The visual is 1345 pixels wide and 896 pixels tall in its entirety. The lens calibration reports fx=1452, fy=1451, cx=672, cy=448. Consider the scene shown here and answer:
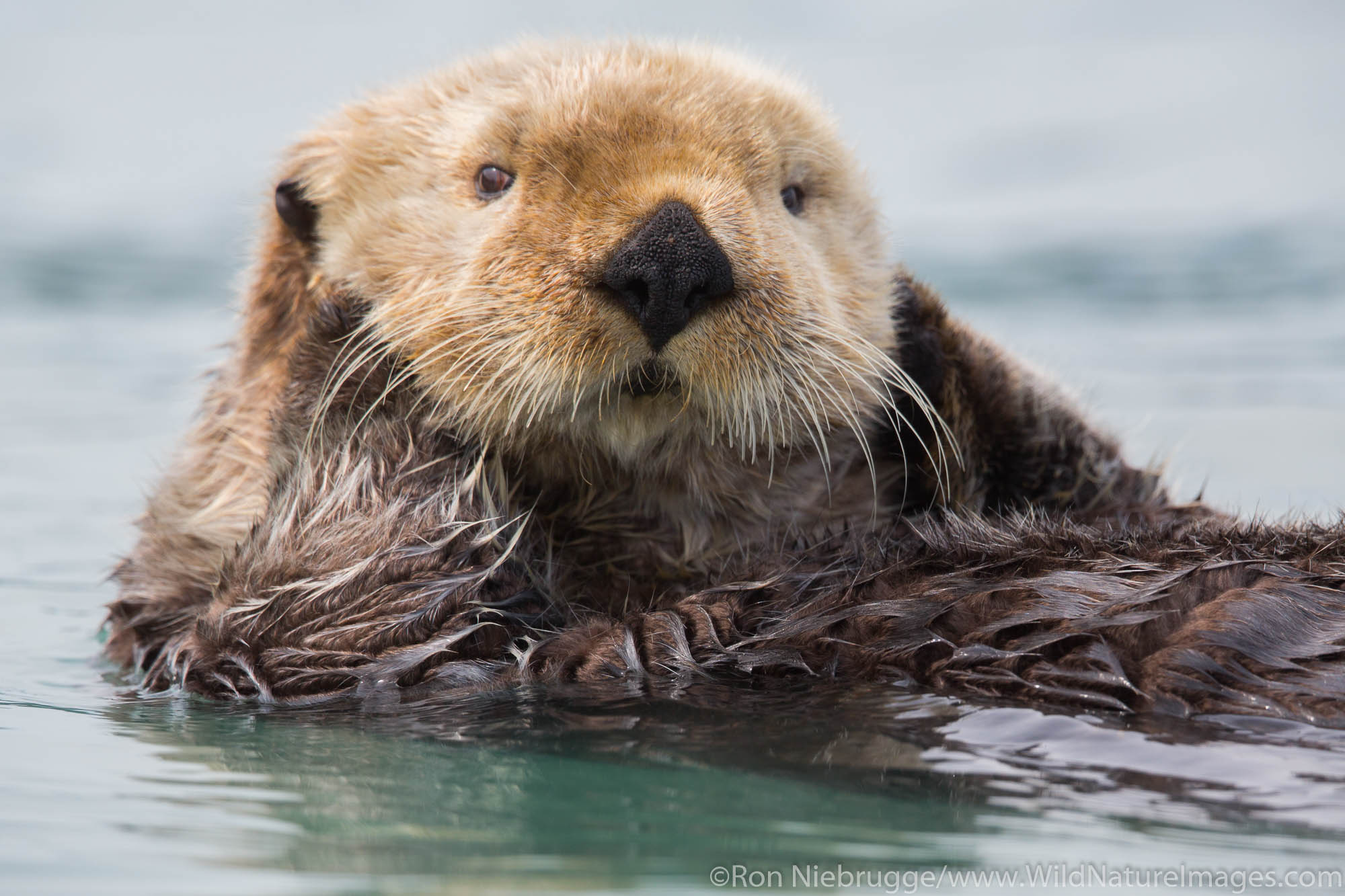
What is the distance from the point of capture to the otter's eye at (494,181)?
2.88 metres

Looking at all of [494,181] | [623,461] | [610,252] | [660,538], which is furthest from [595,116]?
[660,538]

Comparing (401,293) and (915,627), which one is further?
(401,293)

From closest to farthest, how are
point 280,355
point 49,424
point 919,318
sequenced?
1. point 280,355
2. point 919,318
3. point 49,424

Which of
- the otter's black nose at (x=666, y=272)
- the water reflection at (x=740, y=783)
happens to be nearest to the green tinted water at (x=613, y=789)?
the water reflection at (x=740, y=783)

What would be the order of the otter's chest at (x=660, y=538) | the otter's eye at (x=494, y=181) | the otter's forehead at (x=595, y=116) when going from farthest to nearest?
the otter's chest at (x=660, y=538)
the otter's eye at (x=494, y=181)
the otter's forehead at (x=595, y=116)

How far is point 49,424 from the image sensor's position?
6.85 meters

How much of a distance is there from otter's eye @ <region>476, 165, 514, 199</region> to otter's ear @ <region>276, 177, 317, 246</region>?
0.48m

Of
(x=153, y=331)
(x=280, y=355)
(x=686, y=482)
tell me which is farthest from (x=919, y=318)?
(x=153, y=331)

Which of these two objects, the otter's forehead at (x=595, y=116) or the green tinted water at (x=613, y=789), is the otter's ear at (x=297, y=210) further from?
the green tinted water at (x=613, y=789)

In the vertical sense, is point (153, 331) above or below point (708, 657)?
above

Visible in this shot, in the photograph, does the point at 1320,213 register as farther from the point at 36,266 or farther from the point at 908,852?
the point at 908,852

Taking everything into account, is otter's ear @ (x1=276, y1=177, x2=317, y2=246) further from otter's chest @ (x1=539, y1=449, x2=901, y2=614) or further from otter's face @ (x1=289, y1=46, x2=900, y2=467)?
otter's chest @ (x1=539, y1=449, x2=901, y2=614)

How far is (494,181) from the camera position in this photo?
2.89 meters

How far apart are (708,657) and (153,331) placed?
23.9 feet
